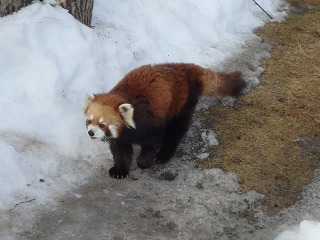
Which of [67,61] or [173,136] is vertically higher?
[67,61]

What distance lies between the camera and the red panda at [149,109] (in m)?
4.15

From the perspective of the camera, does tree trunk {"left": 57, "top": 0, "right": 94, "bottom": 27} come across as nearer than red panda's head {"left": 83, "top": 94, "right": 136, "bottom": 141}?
No

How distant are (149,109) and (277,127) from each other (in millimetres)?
1565

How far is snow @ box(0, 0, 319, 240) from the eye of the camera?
14.1ft

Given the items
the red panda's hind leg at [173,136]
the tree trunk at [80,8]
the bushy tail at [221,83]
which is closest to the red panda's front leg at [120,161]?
the red panda's hind leg at [173,136]

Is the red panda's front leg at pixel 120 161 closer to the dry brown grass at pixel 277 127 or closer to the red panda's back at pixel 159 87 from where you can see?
the red panda's back at pixel 159 87

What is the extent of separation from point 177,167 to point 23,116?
4.85 ft

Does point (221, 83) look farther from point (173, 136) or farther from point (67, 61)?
point (67, 61)

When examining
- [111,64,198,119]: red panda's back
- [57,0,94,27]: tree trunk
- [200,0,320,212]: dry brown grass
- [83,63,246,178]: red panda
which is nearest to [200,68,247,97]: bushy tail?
[83,63,246,178]: red panda

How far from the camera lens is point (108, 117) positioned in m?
→ 4.13

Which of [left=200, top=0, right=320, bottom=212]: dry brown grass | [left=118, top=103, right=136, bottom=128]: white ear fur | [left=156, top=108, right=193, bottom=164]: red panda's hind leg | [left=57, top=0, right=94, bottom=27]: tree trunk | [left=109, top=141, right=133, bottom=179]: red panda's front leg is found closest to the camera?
[left=118, top=103, right=136, bottom=128]: white ear fur

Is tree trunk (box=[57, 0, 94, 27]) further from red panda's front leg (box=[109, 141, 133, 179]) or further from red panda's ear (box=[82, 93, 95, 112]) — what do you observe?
red panda's front leg (box=[109, 141, 133, 179])

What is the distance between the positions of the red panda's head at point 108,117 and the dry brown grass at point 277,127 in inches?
37.7

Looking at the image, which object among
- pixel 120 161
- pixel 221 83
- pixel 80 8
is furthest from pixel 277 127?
pixel 80 8
